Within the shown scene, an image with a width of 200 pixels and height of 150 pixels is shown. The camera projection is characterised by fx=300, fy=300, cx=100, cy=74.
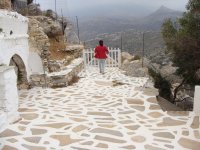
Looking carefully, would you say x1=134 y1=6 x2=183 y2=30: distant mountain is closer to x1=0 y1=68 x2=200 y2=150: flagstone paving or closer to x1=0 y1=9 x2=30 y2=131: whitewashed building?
x1=0 y1=9 x2=30 y2=131: whitewashed building

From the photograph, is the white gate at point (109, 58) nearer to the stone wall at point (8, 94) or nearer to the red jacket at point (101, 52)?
the red jacket at point (101, 52)

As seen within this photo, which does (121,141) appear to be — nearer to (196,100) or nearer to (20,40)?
(196,100)

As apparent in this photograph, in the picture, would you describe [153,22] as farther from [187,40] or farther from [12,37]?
[12,37]

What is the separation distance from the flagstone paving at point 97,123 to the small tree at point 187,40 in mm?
2285

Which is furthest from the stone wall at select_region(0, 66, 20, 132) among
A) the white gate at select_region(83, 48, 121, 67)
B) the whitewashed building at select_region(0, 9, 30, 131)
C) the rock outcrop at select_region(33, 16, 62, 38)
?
the rock outcrop at select_region(33, 16, 62, 38)

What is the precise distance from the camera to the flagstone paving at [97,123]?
6.56m

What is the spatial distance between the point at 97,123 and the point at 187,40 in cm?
597

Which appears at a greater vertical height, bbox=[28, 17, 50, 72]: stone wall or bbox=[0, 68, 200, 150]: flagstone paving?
bbox=[28, 17, 50, 72]: stone wall

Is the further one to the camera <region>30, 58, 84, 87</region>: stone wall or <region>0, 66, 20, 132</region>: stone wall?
<region>30, 58, 84, 87</region>: stone wall

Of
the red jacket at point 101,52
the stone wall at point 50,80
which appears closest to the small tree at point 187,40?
the red jacket at point 101,52

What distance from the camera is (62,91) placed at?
1144 cm

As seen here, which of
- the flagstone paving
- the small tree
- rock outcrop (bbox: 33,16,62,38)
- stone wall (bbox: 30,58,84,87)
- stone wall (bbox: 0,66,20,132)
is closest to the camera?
the flagstone paving

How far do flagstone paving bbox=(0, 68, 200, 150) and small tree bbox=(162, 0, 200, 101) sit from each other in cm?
229

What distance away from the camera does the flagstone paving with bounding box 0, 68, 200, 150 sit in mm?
6562
